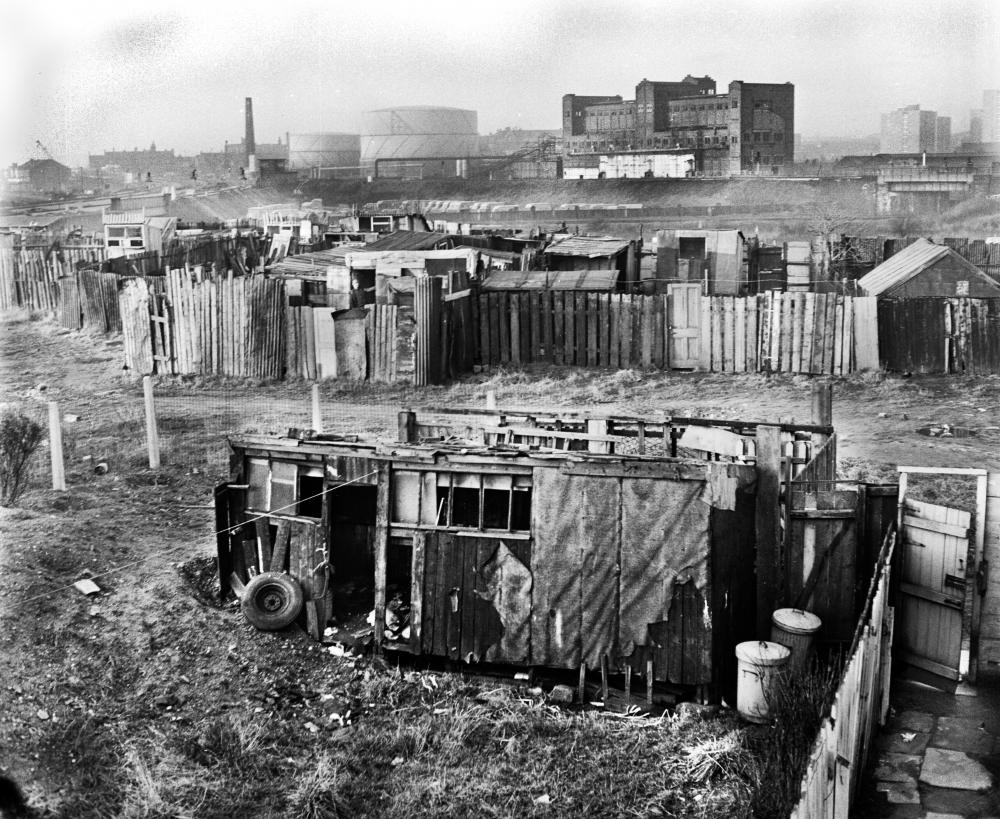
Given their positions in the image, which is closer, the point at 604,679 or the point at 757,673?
the point at 757,673

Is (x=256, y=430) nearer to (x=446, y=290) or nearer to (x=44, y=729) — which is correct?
(x=446, y=290)

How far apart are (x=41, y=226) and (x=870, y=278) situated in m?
45.3

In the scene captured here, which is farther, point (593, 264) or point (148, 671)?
point (593, 264)

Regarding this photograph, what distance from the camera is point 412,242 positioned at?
2920cm

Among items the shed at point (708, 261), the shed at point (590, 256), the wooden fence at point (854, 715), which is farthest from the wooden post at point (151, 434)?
the shed at point (708, 261)

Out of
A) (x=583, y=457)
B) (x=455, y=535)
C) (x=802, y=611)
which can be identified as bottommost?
(x=802, y=611)

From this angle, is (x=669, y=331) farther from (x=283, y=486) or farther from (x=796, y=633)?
(x=796, y=633)

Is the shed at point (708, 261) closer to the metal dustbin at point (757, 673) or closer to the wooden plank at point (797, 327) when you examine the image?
the wooden plank at point (797, 327)

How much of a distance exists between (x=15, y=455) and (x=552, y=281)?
37.6ft

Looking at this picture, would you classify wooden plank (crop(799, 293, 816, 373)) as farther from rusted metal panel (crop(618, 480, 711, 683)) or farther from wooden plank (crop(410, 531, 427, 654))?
wooden plank (crop(410, 531, 427, 654))

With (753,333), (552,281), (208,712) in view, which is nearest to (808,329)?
(753,333)

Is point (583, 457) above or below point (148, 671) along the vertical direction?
above

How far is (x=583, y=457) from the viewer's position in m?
9.47

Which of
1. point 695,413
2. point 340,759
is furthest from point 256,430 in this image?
point 340,759
